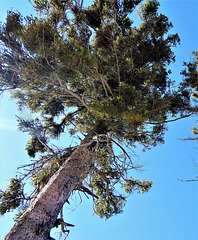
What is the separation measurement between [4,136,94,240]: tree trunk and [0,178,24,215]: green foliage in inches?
67.7

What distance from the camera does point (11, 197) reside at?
184 inches

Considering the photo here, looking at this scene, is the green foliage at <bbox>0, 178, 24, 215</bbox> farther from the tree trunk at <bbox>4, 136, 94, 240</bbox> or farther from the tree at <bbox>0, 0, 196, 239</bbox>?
the tree trunk at <bbox>4, 136, 94, 240</bbox>

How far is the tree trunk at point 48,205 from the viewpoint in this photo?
258cm

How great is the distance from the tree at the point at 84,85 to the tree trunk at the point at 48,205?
0.05ft

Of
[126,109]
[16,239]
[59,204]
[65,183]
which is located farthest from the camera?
[126,109]

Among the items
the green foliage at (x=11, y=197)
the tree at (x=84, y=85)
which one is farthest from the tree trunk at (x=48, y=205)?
the green foliage at (x=11, y=197)

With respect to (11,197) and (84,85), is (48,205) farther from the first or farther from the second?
(84,85)

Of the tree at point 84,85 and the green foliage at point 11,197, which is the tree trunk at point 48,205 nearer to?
the tree at point 84,85

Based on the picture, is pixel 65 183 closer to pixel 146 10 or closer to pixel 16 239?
pixel 16 239

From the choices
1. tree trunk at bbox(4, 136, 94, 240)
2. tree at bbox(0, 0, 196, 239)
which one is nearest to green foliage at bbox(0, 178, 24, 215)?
tree at bbox(0, 0, 196, 239)

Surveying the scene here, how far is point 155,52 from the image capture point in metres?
5.97

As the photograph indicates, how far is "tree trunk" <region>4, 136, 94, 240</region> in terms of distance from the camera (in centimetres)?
258

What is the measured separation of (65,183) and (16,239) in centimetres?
142

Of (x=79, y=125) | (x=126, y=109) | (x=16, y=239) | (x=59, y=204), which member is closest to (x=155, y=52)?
(x=126, y=109)
